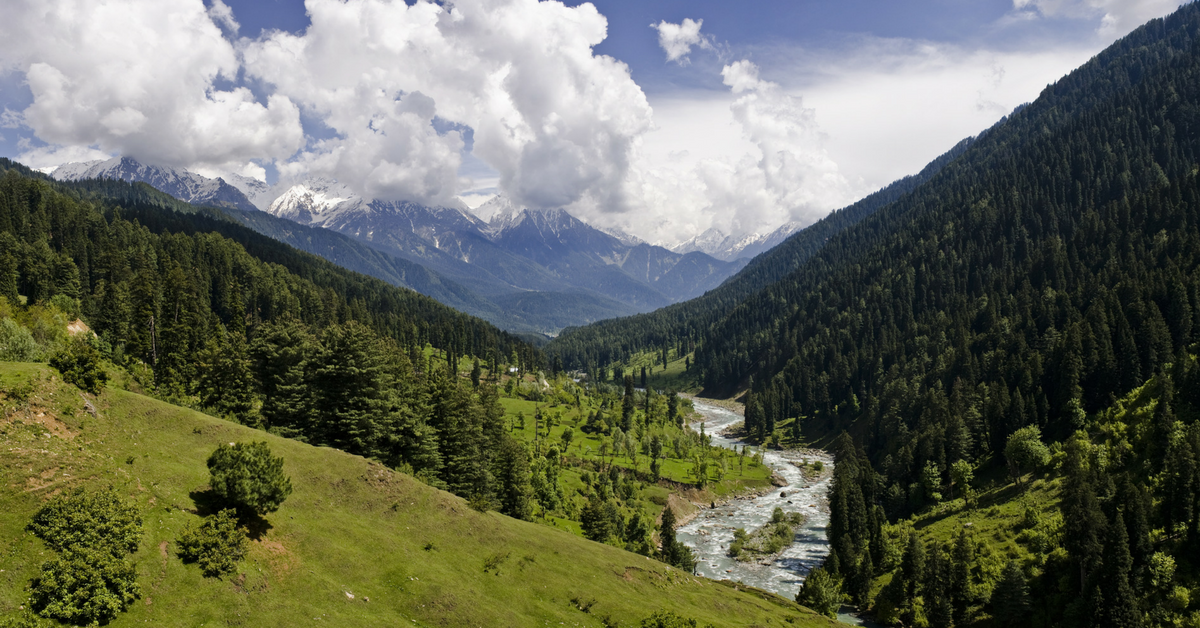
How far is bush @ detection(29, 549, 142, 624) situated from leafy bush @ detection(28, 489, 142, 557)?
0.94 meters

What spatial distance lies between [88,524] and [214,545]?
21.6ft

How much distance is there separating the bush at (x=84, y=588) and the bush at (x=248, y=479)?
837cm

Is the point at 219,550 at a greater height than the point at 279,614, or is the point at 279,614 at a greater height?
the point at 219,550

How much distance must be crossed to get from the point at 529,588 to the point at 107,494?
29.3 meters

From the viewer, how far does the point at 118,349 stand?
9719cm

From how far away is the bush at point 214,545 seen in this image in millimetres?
35469

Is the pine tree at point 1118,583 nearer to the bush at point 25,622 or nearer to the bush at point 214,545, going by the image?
the bush at point 214,545

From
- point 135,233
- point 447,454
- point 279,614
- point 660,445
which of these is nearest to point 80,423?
point 279,614

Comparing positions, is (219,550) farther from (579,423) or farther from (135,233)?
(135,233)

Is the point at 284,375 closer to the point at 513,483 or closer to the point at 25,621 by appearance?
the point at 513,483

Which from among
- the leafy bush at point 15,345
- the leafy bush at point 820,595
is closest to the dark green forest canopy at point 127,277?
the leafy bush at point 15,345

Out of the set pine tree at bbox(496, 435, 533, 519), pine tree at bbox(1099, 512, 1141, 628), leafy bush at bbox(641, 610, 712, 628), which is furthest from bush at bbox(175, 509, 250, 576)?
pine tree at bbox(1099, 512, 1141, 628)

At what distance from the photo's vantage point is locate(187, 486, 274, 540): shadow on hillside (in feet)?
131

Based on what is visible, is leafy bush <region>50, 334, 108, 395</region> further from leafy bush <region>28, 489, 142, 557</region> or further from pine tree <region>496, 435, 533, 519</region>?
pine tree <region>496, 435, 533, 519</region>
